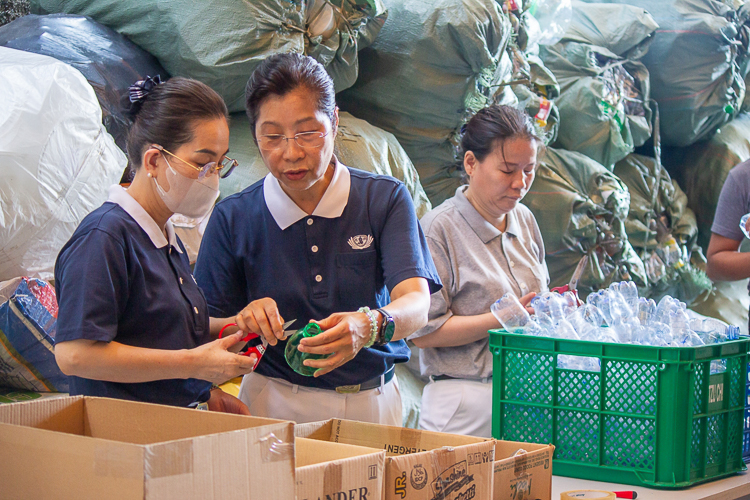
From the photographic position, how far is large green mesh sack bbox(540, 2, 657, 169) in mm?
3338

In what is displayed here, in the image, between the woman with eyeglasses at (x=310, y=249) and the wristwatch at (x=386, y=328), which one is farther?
the woman with eyeglasses at (x=310, y=249)

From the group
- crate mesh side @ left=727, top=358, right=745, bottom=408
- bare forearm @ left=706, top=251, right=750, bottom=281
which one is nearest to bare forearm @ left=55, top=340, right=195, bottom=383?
crate mesh side @ left=727, top=358, right=745, bottom=408

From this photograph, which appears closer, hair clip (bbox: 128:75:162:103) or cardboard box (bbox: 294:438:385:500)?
cardboard box (bbox: 294:438:385:500)

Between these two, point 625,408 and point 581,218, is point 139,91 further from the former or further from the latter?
point 581,218

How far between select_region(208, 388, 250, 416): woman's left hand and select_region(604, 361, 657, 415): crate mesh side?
2.18 feet

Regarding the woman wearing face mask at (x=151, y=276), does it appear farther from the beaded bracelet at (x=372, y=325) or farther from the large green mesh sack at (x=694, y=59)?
the large green mesh sack at (x=694, y=59)

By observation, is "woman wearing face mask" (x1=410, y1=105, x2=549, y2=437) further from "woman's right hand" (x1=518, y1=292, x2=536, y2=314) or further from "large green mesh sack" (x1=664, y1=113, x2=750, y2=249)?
"large green mesh sack" (x1=664, y1=113, x2=750, y2=249)

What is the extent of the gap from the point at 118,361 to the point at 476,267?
90 cm

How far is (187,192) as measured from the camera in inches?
47.4

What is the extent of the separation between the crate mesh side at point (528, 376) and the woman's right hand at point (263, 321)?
0.48 m

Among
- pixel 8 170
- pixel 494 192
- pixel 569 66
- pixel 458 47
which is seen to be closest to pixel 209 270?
pixel 8 170

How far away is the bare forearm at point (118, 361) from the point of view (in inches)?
39.9

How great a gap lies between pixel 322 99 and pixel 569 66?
2.45 metres

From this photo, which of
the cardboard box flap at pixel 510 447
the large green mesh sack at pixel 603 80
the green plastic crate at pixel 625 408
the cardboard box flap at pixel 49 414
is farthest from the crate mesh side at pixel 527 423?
the large green mesh sack at pixel 603 80
